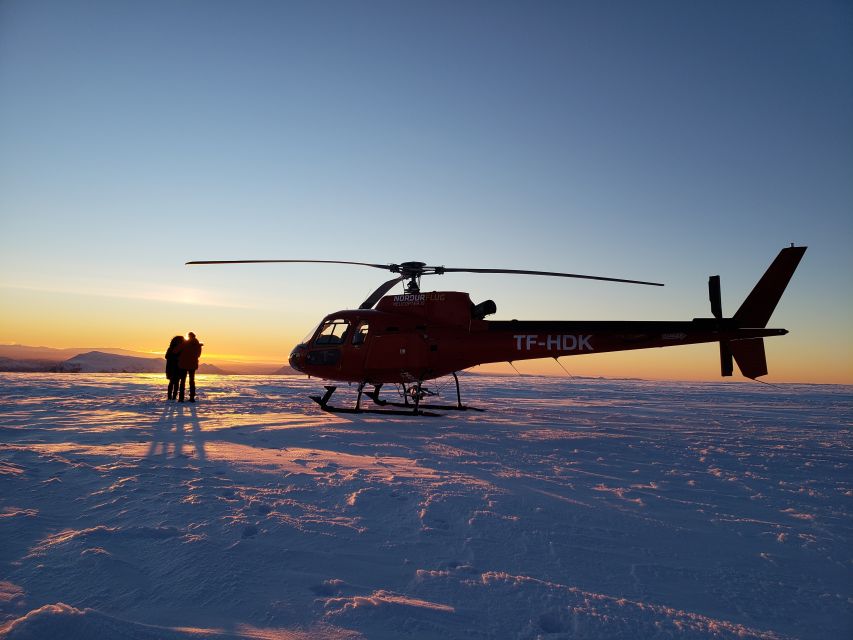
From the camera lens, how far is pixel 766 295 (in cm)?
1095

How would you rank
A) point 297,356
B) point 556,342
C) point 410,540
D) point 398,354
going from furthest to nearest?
1. point 297,356
2. point 398,354
3. point 556,342
4. point 410,540

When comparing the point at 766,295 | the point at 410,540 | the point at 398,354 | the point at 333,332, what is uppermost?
the point at 766,295

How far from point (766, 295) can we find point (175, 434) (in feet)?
41.8

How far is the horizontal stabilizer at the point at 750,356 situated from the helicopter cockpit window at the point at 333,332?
379 inches

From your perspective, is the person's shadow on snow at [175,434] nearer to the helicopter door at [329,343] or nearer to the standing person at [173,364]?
the standing person at [173,364]

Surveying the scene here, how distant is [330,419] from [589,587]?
8.29m

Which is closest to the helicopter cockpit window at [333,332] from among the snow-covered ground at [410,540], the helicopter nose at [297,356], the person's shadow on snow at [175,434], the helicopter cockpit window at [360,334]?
the helicopter cockpit window at [360,334]

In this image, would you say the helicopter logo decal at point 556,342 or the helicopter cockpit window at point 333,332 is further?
the helicopter cockpit window at point 333,332

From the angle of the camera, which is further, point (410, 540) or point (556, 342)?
point (556, 342)

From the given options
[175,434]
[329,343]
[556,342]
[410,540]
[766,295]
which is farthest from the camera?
[329,343]

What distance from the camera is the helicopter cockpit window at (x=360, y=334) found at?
12.4 meters

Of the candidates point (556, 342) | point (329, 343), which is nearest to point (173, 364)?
point (329, 343)

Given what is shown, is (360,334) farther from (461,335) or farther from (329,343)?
(461,335)

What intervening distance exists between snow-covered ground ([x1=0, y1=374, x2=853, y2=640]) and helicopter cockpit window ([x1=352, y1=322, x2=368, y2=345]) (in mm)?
5241
